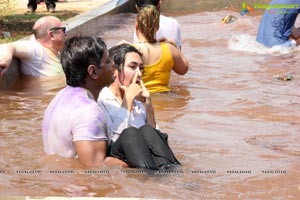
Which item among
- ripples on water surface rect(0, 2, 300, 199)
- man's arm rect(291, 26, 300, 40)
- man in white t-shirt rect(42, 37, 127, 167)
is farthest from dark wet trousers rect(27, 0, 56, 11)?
man in white t-shirt rect(42, 37, 127, 167)

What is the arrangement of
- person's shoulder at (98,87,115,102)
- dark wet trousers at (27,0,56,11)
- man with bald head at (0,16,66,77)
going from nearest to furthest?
person's shoulder at (98,87,115,102), man with bald head at (0,16,66,77), dark wet trousers at (27,0,56,11)

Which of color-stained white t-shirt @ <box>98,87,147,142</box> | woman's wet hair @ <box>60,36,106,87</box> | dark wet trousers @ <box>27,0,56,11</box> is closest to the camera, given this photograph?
woman's wet hair @ <box>60,36,106,87</box>

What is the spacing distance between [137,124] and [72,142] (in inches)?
28.1

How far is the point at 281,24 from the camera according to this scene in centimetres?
1190

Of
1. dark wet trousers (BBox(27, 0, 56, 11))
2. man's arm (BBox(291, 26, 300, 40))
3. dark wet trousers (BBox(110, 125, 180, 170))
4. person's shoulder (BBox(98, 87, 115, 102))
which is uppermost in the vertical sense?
person's shoulder (BBox(98, 87, 115, 102))

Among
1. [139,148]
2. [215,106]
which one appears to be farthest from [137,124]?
[215,106]

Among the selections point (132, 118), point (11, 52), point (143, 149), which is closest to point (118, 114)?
point (132, 118)

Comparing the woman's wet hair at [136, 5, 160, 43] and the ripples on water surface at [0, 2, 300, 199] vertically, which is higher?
the woman's wet hair at [136, 5, 160, 43]

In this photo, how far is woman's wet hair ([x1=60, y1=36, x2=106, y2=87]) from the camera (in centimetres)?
478

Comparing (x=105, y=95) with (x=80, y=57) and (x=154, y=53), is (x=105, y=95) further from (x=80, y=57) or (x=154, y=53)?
(x=154, y=53)

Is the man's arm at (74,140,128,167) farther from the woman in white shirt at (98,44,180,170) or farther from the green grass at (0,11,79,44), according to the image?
the green grass at (0,11,79,44)

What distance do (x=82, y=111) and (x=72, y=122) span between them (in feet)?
0.30

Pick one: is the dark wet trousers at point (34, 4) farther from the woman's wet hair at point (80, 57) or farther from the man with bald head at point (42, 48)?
the woman's wet hair at point (80, 57)

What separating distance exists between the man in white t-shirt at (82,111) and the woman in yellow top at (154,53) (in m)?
2.69
